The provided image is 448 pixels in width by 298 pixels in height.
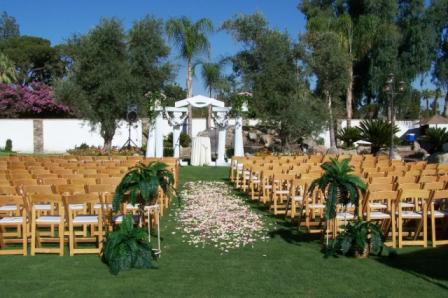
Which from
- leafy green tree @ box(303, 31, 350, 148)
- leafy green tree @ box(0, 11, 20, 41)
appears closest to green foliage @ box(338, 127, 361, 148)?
leafy green tree @ box(303, 31, 350, 148)

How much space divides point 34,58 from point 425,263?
45488mm

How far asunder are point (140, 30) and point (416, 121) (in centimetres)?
2336

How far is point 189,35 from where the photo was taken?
33.3m

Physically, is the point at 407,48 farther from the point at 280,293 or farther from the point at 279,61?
the point at 280,293

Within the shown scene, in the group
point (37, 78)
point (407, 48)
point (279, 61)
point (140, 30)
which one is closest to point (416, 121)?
point (407, 48)

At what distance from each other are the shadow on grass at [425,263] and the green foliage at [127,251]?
112 inches

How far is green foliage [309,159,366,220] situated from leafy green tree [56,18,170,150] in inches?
712

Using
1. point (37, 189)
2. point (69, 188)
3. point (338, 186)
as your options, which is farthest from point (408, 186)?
point (37, 189)

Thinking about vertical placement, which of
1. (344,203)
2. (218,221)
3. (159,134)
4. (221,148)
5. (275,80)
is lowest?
(218,221)

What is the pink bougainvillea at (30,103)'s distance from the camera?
4075 centimetres

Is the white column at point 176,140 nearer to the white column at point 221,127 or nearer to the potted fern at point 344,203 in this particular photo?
the white column at point 221,127

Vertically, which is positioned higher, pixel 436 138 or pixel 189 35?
pixel 189 35

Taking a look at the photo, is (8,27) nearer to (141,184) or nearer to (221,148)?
(221,148)

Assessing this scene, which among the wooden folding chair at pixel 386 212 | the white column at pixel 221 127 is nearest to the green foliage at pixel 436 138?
the white column at pixel 221 127
